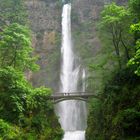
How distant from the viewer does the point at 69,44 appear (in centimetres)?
6600

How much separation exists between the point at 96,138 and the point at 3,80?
1012 cm

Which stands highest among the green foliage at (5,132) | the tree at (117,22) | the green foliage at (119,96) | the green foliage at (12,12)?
the green foliage at (12,12)

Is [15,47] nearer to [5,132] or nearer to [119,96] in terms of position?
[5,132]

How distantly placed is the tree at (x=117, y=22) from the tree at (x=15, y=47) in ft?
25.8

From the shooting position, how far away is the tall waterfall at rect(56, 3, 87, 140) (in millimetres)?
51812

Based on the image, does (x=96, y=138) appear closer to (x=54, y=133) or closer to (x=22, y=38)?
(x=54, y=133)

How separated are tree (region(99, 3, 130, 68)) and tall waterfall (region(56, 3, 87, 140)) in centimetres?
1427

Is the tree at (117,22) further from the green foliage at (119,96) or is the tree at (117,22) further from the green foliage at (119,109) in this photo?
the green foliage at (119,109)

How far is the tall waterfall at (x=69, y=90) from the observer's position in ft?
170

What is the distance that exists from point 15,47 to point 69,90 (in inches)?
919

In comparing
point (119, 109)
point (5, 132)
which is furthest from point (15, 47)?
point (119, 109)

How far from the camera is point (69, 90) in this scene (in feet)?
185

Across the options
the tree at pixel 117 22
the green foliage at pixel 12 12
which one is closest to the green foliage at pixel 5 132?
the tree at pixel 117 22

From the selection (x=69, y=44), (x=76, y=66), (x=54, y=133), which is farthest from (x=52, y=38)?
(x=54, y=133)
